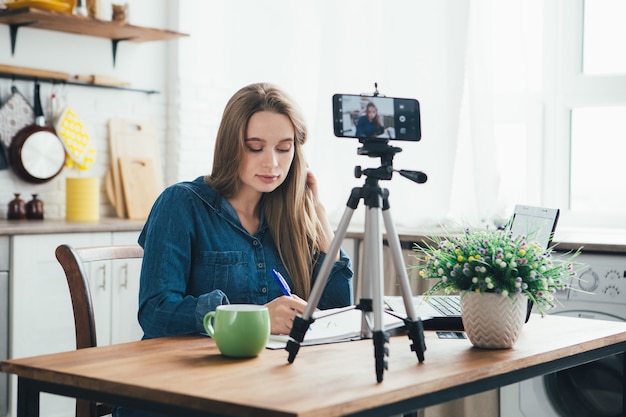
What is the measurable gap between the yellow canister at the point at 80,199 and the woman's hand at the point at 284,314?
2.43 metres

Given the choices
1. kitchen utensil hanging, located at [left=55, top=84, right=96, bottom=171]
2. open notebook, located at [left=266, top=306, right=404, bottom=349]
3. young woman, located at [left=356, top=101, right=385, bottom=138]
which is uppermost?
kitchen utensil hanging, located at [left=55, top=84, right=96, bottom=171]

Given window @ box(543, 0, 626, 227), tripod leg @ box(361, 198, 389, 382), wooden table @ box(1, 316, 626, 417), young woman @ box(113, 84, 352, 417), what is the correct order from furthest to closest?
window @ box(543, 0, 626, 227), young woman @ box(113, 84, 352, 417), tripod leg @ box(361, 198, 389, 382), wooden table @ box(1, 316, 626, 417)

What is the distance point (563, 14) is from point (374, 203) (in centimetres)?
287

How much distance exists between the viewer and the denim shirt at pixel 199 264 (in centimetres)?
187

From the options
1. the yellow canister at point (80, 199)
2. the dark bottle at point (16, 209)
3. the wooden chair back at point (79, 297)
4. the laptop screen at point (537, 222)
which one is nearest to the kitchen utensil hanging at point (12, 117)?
the dark bottle at point (16, 209)

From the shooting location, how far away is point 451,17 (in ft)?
12.5

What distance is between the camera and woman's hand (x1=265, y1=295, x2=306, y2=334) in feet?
5.74

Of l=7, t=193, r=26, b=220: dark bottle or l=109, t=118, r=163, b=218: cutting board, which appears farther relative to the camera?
l=109, t=118, r=163, b=218: cutting board

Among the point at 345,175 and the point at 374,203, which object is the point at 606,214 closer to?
the point at 345,175

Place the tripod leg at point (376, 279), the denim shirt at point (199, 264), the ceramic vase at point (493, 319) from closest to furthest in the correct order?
the tripod leg at point (376, 279)
the ceramic vase at point (493, 319)
the denim shirt at point (199, 264)

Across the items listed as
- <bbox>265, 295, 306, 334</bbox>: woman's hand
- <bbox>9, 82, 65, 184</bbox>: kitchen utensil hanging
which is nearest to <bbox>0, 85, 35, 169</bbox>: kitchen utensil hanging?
<bbox>9, 82, 65, 184</bbox>: kitchen utensil hanging

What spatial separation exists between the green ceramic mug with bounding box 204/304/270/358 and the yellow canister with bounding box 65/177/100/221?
2.58m

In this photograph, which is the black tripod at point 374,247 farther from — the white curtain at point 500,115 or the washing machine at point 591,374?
the white curtain at point 500,115

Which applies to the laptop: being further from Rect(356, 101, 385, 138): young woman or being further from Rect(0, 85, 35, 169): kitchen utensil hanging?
Rect(0, 85, 35, 169): kitchen utensil hanging
